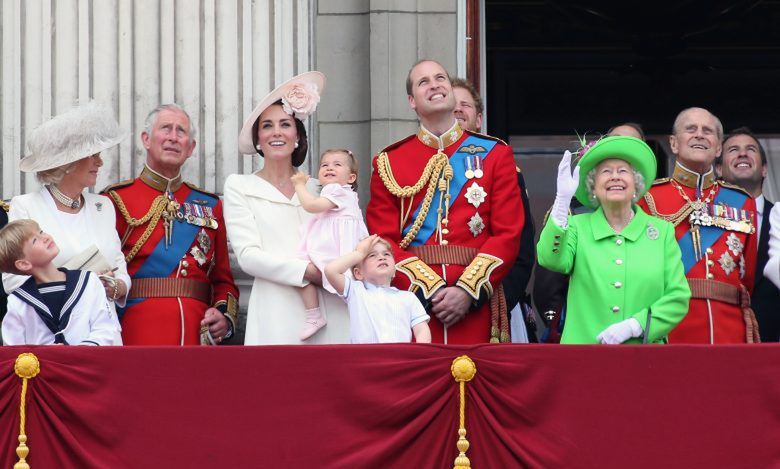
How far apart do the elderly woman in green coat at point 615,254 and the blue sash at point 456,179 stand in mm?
485

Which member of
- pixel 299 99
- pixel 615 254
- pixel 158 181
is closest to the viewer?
pixel 615 254

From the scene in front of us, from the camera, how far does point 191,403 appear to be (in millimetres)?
7312

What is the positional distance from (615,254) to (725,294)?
70cm

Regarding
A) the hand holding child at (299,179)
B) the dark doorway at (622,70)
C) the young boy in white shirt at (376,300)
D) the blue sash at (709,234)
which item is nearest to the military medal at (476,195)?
the young boy in white shirt at (376,300)

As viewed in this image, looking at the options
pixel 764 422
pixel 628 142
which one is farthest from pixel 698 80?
pixel 764 422

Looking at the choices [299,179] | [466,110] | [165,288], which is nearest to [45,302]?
[165,288]

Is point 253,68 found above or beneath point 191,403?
above

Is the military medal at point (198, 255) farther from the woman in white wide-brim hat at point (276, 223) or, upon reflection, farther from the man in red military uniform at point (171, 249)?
the woman in white wide-brim hat at point (276, 223)

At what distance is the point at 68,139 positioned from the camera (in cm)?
834

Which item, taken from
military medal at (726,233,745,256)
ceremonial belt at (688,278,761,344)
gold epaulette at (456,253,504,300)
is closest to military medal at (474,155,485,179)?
gold epaulette at (456,253,504,300)

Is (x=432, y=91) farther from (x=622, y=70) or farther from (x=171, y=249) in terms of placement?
(x=622, y=70)

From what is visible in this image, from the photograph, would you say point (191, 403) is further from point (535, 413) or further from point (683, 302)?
point (683, 302)

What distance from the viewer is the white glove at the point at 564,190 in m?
7.70

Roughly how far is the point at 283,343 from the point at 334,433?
2.81ft
